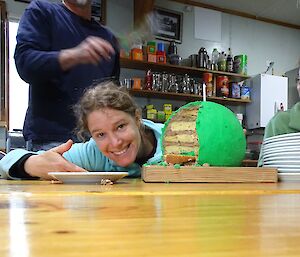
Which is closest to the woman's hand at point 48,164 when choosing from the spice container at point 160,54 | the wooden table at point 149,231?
the wooden table at point 149,231

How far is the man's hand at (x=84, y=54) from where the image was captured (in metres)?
1.47

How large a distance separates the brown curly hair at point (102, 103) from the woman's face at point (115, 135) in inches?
0.9

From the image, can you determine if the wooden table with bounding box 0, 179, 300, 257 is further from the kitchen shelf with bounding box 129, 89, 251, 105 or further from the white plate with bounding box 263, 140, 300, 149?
the kitchen shelf with bounding box 129, 89, 251, 105

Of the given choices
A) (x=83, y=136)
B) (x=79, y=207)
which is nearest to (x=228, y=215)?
(x=79, y=207)

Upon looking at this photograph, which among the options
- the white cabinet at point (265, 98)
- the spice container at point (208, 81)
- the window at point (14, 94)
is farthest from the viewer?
the white cabinet at point (265, 98)

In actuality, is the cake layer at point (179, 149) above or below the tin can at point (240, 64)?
below

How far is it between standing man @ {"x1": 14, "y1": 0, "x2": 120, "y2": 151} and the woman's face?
291mm

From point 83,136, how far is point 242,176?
29.2 inches

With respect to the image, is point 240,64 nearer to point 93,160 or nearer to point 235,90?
point 235,90

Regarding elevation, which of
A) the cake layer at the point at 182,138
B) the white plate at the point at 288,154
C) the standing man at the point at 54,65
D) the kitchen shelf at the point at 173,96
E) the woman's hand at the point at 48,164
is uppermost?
the kitchen shelf at the point at 173,96

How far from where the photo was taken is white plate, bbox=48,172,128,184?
861 millimetres

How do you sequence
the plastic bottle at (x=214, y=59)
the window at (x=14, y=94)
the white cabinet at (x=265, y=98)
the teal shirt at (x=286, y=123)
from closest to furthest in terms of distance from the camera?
the teal shirt at (x=286, y=123), the window at (x=14, y=94), the plastic bottle at (x=214, y=59), the white cabinet at (x=265, y=98)

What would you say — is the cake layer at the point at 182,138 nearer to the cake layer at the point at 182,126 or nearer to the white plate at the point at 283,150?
the cake layer at the point at 182,126

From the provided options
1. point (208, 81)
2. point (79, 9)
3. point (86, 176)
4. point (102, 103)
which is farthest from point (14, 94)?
point (86, 176)
